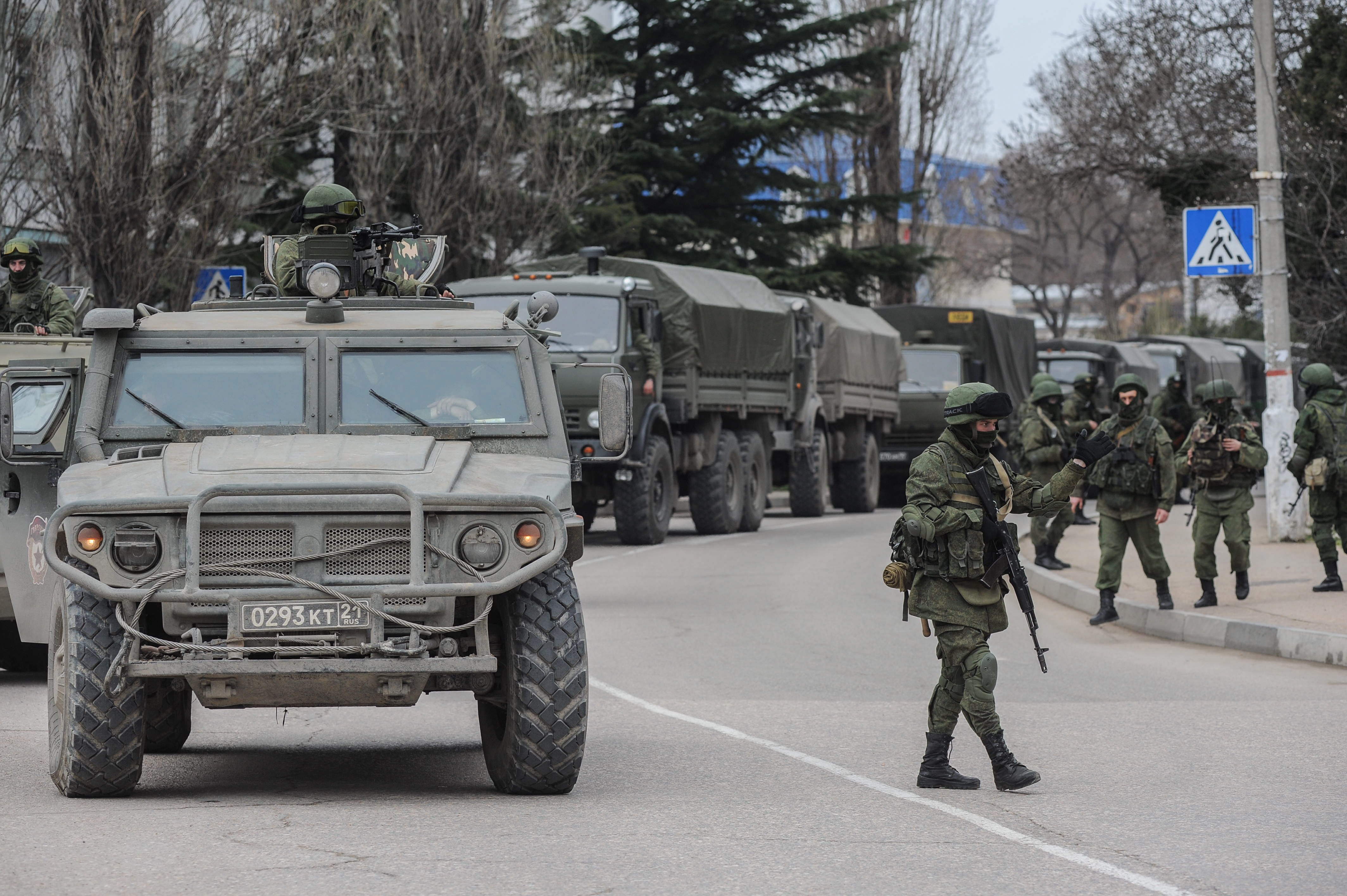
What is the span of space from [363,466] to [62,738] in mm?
1486

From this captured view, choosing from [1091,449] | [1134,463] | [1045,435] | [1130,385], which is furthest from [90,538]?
[1045,435]

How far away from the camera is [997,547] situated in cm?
806

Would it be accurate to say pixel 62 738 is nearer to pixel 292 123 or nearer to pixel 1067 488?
pixel 1067 488

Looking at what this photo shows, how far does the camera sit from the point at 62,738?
7352 millimetres

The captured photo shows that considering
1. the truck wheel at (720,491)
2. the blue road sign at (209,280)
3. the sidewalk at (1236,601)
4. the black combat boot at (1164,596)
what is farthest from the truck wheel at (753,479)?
the black combat boot at (1164,596)

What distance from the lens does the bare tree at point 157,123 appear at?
21.8 meters

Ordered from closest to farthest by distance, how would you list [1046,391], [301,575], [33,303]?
[301,575], [33,303], [1046,391]

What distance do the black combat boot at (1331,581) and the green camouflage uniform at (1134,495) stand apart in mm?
1472

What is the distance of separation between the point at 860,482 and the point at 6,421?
22759 millimetres

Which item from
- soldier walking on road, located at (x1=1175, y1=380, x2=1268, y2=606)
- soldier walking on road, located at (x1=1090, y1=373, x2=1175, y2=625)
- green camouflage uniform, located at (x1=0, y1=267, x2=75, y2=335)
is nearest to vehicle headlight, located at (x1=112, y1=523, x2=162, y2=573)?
green camouflage uniform, located at (x1=0, y1=267, x2=75, y2=335)

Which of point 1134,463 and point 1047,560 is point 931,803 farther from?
point 1047,560

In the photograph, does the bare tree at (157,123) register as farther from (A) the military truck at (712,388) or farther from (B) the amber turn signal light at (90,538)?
(B) the amber turn signal light at (90,538)

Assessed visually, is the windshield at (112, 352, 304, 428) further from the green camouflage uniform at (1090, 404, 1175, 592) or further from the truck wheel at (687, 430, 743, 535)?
the truck wheel at (687, 430, 743, 535)

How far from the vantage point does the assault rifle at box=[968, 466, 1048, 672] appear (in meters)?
7.95
